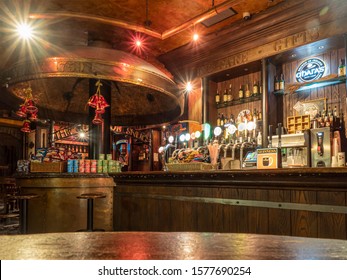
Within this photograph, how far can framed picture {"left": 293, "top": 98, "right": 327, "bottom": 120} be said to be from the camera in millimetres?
4752

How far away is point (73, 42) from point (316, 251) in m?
5.83

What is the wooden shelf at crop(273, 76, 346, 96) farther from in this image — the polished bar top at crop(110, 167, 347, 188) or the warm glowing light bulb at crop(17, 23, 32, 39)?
the warm glowing light bulb at crop(17, 23, 32, 39)

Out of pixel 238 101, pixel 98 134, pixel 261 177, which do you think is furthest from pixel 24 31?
pixel 261 177

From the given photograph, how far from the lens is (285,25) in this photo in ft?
15.8

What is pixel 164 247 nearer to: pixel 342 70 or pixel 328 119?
pixel 328 119

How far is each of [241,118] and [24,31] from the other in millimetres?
3842

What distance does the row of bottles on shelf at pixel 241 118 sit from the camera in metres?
5.45

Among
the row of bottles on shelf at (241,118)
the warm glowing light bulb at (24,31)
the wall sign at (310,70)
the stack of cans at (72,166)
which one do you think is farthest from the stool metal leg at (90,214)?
the wall sign at (310,70)

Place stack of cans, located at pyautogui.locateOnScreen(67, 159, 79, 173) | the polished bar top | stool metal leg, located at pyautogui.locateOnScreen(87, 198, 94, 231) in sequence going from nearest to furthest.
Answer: the polished bar top → stool metal leg, located at pyautogui.locateOnScreen(87, 198, 94, 231) → stack of cans, located at pyautogui.locateOnScreen(67, 159, 79, 173)

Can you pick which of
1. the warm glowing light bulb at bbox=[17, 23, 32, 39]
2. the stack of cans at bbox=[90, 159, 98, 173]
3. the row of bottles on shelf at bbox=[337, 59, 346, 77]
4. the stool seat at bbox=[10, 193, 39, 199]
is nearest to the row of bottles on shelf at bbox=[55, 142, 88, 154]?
the warm glowing light bulb at bbox=[17, 23, 32, 39]

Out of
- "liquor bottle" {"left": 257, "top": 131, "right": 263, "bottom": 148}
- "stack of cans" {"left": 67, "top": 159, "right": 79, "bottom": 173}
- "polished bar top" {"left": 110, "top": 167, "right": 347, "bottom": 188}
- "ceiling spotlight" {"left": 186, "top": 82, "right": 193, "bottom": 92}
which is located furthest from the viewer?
"ceiling spotlight" {"left": 186, "top": 82, "right": 193, "bottom": 92}

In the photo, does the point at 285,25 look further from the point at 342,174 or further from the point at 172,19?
the point at 342,174

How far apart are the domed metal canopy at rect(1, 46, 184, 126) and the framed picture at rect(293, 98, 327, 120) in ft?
6.28
